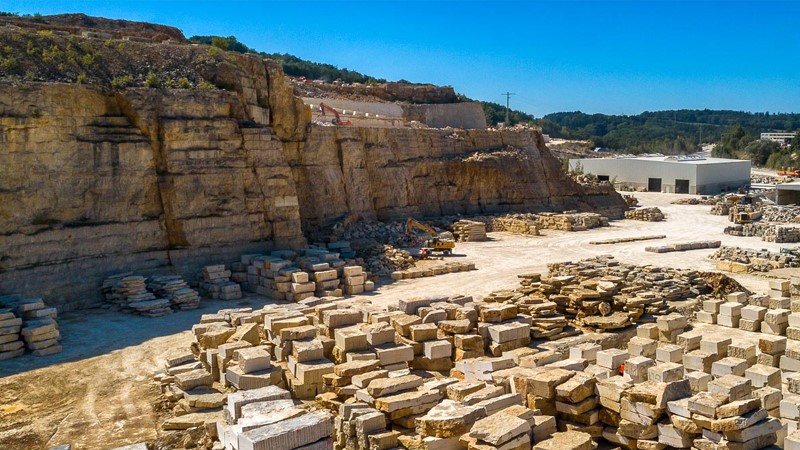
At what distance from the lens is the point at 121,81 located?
20.7 metres

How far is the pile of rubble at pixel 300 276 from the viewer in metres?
19.3

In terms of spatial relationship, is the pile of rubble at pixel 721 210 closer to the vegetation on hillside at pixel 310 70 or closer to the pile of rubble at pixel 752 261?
the pile of rubble at pixel 752 261

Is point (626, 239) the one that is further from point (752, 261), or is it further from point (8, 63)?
point (8, 63)

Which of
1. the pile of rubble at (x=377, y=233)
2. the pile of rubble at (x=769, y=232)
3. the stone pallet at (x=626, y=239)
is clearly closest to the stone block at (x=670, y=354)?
the pile of rubble at (x=377, y=233)

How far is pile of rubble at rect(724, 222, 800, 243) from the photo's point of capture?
3081cm

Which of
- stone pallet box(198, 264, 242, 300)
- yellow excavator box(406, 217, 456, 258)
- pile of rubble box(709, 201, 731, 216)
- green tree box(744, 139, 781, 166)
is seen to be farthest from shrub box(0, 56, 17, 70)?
green tree box(744, 139, 781, 166)

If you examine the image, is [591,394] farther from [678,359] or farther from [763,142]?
[763,142]

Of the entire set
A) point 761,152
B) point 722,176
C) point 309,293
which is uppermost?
point 761,152

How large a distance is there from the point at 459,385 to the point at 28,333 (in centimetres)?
1019

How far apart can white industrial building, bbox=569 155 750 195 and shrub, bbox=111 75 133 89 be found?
1728 inches

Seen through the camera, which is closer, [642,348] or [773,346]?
[773,346]

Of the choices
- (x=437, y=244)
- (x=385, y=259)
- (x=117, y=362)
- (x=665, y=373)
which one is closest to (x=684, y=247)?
(x=437, y=244)

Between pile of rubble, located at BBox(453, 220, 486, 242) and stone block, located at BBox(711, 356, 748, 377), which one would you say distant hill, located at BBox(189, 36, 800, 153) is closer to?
pile of rubble, located at BBox(453, 220, 486, 242)

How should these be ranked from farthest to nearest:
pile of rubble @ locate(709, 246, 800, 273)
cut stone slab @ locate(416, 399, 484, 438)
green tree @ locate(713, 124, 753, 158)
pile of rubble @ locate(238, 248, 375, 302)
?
green tree @ locate(713, 124, 753, 158) < pile of rubble @ locate(709, 246, 800, 273) < pile of rubble @ locate(238, 248, 375, 302) < cut stone slab @ locate(416, 399, 484, 438)
